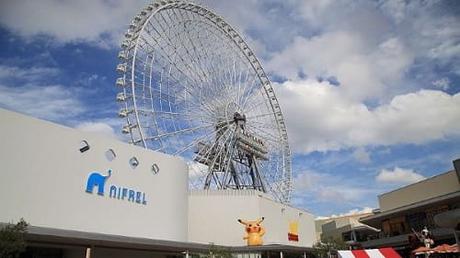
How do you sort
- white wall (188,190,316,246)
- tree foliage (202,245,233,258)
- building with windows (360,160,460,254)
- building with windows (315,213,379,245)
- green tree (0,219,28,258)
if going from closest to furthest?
green tree (0,219,28,258)
tree foliage (202,245,233,258)
white wall (188,190,316,246)
building with windows (360,160,460,254)
building with windows (315,213,379,245)

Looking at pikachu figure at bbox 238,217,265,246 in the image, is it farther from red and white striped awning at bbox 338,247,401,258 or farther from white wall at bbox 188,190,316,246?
red and white striped awning at bbox 338,247,401,258

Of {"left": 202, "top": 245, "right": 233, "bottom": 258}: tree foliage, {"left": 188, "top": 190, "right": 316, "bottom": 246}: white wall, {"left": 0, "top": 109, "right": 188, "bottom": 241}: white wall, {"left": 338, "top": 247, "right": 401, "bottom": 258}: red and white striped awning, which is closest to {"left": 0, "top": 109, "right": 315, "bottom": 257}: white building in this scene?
{"left": 0, "top": 109, "right": 188, "bottom": 241}: white wall

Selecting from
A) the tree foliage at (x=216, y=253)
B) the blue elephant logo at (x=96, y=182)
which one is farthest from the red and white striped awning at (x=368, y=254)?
the blue elephant logo at (x=96, y=182)

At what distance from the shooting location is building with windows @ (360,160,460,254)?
38531mm

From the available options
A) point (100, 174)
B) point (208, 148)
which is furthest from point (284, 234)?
point (100, 174)

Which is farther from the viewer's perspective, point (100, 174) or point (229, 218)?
point (229, 218)

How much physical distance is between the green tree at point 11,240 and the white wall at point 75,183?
2.45 metres

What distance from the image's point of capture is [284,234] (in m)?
41.2

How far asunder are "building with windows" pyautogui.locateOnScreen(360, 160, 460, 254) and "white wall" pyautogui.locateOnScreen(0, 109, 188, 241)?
2140 centimetres

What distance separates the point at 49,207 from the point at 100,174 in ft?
12.2

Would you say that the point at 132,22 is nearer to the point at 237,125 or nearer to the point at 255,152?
the point at 237,125

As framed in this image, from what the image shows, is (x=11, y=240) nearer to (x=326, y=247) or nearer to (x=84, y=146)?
(x=84, y=146)

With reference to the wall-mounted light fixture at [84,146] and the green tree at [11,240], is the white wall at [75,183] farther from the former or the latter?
the green tree at [11,240]

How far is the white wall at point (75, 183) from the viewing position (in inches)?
750
